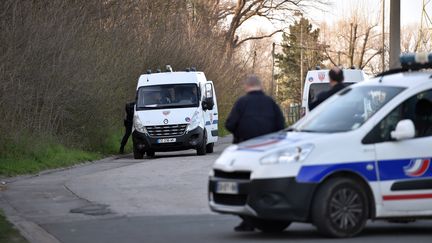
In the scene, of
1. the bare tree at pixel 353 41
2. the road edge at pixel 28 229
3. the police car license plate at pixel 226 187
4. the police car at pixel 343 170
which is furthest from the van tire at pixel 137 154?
the bare tree at pixel 353 41

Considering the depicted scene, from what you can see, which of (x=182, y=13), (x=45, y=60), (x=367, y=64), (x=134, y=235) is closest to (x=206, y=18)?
(x=182, y=13)

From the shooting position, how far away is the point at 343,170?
1031cm

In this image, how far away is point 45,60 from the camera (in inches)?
1117

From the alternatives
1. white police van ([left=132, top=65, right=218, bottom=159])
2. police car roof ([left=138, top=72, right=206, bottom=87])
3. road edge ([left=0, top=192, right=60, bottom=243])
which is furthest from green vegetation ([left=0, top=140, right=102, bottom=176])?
road edge ([left=0, top=192, right=60, bottom=243])

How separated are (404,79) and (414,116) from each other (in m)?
0.52

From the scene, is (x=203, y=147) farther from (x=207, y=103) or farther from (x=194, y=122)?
(x=207, y=103)

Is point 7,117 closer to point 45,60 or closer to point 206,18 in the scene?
point 45,60

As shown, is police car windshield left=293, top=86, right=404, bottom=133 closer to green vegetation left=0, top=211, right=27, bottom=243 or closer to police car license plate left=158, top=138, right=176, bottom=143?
green vegetation left=0, top=211, right=27, bottom=243

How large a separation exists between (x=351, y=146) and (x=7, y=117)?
55.3 ft

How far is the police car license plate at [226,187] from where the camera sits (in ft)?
34.3

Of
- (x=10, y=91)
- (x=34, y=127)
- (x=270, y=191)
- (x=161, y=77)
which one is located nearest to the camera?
(x=270, y=191)

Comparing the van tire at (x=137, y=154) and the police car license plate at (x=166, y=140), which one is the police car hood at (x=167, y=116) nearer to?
the police car license plate at (x=166, y=140)

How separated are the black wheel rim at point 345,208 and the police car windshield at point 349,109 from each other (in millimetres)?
742

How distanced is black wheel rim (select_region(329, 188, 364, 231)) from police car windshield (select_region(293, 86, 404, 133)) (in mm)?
742
